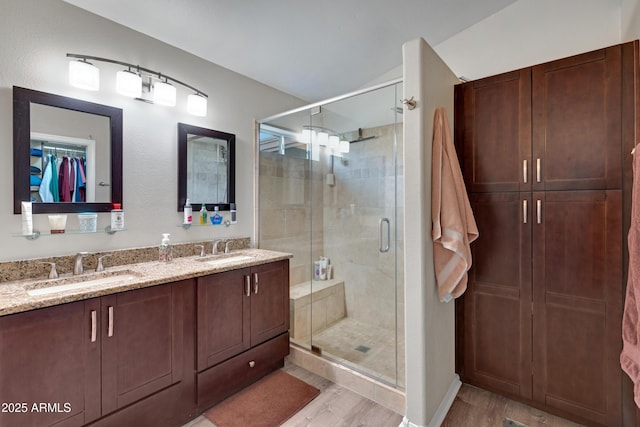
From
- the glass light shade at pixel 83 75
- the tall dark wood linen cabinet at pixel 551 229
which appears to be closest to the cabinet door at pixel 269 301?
the tall dark wood linen cabinet at pixel 551 229

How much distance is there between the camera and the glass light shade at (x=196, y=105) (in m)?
2.33

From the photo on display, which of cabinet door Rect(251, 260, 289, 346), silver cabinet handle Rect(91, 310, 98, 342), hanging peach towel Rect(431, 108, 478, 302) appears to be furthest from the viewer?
cabinet door Rect(251, 260, 289, 346)

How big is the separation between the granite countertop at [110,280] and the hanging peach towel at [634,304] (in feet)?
6.47

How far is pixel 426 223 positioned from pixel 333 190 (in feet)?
5.19

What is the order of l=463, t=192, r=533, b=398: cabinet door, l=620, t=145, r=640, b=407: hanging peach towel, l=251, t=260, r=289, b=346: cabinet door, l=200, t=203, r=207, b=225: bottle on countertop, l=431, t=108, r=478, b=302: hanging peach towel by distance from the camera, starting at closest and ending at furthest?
l=620, t=145, r=640, b=407: hanging peach towel < l=431, t=108, r=478, b=302: hanging peach towel < l=463, t=192, r=533, b=398: cabinet door < l=251, t=260, r=289, b=346: cabinet door < l=200, t=203, r=207, b=225: bottle on countertop

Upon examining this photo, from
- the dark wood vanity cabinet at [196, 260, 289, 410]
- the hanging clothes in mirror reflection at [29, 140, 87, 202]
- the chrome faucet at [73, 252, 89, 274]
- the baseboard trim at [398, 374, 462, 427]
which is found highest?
the hanging clothes in mirror reflection at [29, 140, 87, 202]

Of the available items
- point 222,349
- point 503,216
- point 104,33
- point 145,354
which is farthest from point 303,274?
point 104,33

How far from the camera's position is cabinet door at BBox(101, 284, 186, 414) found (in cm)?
146

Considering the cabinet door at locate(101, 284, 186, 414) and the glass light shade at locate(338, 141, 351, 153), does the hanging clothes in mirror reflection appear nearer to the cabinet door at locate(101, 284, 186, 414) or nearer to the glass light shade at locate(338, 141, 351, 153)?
the cabinet door at locate(101, 284, 186, 414)

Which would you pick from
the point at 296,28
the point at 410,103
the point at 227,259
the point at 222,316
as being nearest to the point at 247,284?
the point at 222,316

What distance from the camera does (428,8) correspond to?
2201 mm

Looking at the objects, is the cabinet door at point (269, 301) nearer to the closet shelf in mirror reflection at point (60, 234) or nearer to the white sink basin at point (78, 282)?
the white sink basin at point (78, 282)

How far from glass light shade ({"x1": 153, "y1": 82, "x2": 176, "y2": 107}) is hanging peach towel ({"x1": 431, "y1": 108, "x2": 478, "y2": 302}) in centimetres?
184

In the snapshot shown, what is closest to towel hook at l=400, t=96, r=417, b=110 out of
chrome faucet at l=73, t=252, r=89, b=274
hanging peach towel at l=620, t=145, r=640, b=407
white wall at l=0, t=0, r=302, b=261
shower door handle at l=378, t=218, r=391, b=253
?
hanging peach towel at l=620, t=145, r=640, b=407
